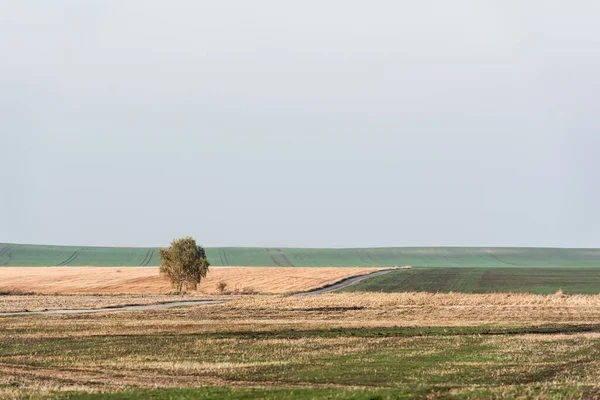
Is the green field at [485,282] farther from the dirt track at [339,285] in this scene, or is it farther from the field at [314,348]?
the field at [314,348]

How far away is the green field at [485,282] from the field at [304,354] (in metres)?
37.5

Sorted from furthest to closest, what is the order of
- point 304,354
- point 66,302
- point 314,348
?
point 66,302, point 314,348, point 304,354

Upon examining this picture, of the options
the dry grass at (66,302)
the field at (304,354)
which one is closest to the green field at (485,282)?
the dry grass at (66,302)

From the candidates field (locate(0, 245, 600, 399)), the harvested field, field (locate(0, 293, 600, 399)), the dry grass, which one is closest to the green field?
the harvested field

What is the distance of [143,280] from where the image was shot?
155000mm

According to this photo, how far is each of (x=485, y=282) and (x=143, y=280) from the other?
5689 cm

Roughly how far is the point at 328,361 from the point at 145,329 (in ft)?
80.4

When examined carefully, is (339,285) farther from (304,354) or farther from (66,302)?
(304,354)

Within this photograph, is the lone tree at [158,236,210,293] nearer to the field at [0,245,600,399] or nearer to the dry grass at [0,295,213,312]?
the dry grass at [0,295,213,312]

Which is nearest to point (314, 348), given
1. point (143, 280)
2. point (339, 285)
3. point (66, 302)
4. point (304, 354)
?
point (304, 354)

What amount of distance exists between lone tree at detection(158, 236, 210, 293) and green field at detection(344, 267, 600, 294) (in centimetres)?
2208

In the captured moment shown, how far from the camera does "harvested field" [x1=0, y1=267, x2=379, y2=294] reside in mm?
138375

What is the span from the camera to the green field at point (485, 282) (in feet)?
412

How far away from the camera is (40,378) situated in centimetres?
3931
